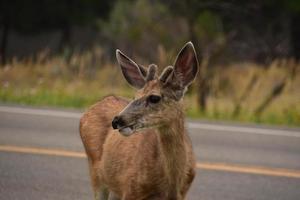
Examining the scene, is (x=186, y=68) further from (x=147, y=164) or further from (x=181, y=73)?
(x=147, y=164)

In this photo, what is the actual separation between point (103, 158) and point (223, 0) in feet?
63.9

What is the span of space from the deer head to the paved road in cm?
222

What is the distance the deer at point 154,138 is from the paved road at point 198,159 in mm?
1789

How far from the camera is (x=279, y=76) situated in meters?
18.7

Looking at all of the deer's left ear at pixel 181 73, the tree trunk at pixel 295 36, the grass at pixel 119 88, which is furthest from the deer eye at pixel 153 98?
the tree trunk at pixel 295 36

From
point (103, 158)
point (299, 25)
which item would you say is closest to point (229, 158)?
point (103, 158)

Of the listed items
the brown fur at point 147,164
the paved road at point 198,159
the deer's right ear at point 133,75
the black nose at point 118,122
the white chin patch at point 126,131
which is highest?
the deer's right ear at point 133,75

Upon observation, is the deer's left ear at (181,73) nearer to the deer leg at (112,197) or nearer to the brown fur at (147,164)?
the brown fur at (147,164)

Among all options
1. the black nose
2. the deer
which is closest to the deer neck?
the deer

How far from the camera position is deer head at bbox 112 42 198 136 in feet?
19.2

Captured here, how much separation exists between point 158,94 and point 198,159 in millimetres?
4462

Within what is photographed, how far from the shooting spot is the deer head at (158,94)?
5863 millimetres

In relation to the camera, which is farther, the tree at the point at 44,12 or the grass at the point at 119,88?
the tree at the point at 44,12

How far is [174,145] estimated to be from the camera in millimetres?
6109
